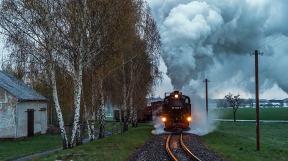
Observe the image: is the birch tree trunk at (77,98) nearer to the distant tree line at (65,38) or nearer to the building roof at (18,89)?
the distant tree line at (65,38)

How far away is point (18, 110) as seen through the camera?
164 feet

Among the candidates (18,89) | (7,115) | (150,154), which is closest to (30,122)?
(18,89)

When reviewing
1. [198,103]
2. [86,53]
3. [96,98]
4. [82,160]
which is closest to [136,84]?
[198,103]

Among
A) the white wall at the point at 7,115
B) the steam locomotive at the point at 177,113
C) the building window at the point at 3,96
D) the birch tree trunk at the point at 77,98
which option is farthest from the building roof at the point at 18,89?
the birch tree trunk at the point at 77,98

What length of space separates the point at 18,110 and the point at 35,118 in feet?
16.1

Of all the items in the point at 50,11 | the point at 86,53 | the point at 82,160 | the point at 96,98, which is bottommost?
the point at 82,160

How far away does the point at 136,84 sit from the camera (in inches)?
2301

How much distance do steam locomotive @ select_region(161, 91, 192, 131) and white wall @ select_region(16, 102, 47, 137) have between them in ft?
49.1

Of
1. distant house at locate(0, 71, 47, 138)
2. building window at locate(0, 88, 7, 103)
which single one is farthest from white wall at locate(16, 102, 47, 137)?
building window at locate(0, 88, 7, 103)

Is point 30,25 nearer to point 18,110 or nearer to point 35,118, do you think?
point 18,110

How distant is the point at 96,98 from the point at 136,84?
69.9 ft

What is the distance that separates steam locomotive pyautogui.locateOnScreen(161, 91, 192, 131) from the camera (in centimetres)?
4459

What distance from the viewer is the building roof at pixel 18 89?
49.5m

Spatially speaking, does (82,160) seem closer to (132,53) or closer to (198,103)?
(132,53)
